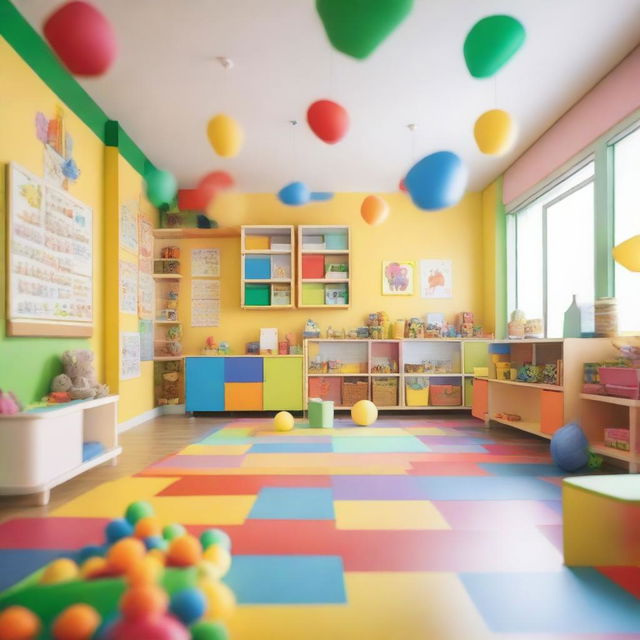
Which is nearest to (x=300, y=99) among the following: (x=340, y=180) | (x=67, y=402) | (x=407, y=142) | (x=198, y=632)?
(x=407, y=142)

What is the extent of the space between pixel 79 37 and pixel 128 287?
3552mm

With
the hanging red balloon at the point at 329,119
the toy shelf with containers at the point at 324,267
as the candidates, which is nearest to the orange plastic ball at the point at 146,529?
the hanging red balloon at the point at 329,119

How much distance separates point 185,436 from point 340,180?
12.0ft

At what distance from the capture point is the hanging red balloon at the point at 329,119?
2.66m

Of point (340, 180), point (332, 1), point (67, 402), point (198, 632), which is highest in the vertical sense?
point (340, 180)

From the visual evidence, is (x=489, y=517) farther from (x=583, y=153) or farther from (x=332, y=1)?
(x=583, y=153)

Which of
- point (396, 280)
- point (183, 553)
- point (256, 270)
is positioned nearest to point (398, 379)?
point (396, 280)

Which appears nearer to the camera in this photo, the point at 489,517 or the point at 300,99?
the point at 489,517

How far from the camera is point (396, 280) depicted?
22.0 feet

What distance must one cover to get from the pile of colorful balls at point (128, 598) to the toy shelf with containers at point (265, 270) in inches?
190

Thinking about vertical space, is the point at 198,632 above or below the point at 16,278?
below

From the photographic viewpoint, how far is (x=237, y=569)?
1.89 meters

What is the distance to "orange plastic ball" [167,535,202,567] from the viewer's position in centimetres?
162

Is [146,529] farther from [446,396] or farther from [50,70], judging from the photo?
[446,396]
